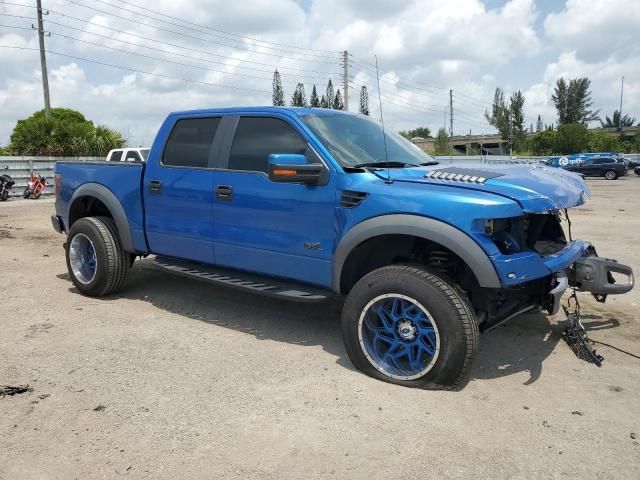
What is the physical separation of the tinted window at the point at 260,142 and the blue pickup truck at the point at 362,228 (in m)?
0.01

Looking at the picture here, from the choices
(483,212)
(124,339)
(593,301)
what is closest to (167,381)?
(124,339)

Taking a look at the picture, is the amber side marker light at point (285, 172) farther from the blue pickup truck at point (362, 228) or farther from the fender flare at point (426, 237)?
the fender flare at point (426, 237)

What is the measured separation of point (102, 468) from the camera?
2.75 m

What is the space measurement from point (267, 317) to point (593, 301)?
132 inches

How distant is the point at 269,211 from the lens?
4332 millimetres

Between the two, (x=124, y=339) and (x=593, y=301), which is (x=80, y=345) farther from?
(x=593, y=301)

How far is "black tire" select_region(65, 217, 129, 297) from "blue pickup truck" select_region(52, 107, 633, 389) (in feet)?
0.08

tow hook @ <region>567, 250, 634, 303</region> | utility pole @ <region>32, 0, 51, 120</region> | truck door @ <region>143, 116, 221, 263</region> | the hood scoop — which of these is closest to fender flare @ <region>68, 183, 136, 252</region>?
truck door @ <region>143, 116, 221, 263</region>

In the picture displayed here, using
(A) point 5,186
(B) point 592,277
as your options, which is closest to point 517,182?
(B) point 592,277

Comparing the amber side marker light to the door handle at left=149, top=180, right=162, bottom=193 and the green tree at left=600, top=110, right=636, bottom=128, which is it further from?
the green tree at left=600, top=110, right=636, bottom=128

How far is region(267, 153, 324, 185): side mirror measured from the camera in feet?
12.6

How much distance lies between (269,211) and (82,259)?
2.75m

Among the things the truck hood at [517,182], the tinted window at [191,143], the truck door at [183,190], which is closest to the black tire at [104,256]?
the truck door at [183,190]

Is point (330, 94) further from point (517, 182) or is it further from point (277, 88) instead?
point (517, 182)
